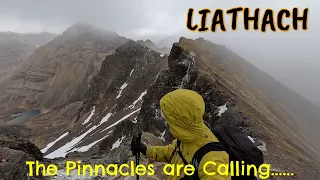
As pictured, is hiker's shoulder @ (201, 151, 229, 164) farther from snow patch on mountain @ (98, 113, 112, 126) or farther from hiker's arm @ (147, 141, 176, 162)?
snow patch on mountain @ (98, 113, 112, 126)

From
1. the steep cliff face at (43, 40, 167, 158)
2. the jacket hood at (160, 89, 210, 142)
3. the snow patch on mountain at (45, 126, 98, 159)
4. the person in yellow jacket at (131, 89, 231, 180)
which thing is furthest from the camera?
the snow patch on mountain at (45, 126, 98, 159)

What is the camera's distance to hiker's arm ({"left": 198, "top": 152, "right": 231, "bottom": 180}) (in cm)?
458

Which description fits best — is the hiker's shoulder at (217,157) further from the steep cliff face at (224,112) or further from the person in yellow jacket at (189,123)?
the steep cliff face at (224,112)

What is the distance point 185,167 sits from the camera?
5324 mm

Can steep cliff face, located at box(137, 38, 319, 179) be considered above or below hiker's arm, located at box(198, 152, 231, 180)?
below

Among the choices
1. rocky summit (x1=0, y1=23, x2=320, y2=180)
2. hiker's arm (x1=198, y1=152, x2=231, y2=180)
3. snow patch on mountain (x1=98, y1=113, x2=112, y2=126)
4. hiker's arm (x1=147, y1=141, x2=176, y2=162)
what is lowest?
snow patch on mountain (x1=98, y1=113, x2=112, y2=126)

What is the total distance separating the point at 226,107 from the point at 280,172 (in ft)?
36.4

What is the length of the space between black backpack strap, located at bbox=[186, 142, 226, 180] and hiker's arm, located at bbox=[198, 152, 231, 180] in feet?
0.22

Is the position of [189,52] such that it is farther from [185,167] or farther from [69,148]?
[69,148]

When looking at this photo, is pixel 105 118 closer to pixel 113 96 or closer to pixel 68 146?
pixel 68 146

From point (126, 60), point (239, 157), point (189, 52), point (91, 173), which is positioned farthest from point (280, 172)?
point (126, 60)

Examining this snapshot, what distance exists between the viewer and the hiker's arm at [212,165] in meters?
4.58

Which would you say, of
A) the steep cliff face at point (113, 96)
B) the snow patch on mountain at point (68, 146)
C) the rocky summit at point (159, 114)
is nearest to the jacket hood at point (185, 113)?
the rocky summit at point (159, 114)

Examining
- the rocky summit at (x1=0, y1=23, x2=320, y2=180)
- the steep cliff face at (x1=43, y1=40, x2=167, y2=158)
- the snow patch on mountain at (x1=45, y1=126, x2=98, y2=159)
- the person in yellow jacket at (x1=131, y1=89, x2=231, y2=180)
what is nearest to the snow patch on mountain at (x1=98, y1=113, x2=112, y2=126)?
the steep cliff face at (x1=43, y1=40, x2=167, y2=158)
